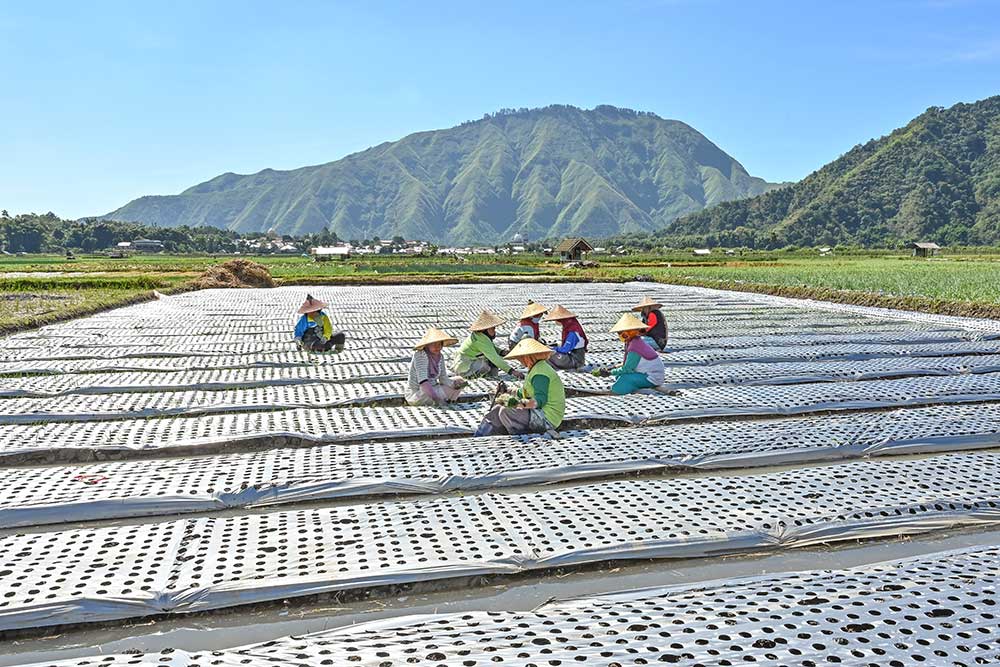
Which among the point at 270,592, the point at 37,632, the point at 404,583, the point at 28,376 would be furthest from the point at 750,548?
the point at 28,376

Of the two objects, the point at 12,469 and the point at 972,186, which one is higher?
the point at 972,186

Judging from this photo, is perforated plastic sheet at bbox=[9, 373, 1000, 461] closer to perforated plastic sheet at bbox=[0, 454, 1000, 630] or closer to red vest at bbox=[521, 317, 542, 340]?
red vest at bbox=[521, 317, 542, 340]

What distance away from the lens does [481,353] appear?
8.50 m

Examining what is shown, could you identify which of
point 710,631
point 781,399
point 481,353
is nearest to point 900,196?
point 781,399

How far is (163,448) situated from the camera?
604 centimetres

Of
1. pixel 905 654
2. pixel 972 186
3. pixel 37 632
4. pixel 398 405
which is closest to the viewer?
pixel 905 654

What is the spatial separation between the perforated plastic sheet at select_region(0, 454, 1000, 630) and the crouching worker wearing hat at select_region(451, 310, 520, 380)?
325 cm

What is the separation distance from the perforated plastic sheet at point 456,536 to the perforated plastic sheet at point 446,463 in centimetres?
34

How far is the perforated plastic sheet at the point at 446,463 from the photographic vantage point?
4734 mm

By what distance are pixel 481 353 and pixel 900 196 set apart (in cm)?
10829

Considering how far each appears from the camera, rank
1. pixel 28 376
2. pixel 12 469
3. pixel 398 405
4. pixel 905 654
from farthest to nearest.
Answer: pixel 28 376, pixel 398 405, pixel 12 469, pixel 905 654

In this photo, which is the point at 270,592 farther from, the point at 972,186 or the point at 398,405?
the point at 972,186

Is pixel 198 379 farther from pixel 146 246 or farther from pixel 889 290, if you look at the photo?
pixel 146 246

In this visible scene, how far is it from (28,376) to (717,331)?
10.9 metres
